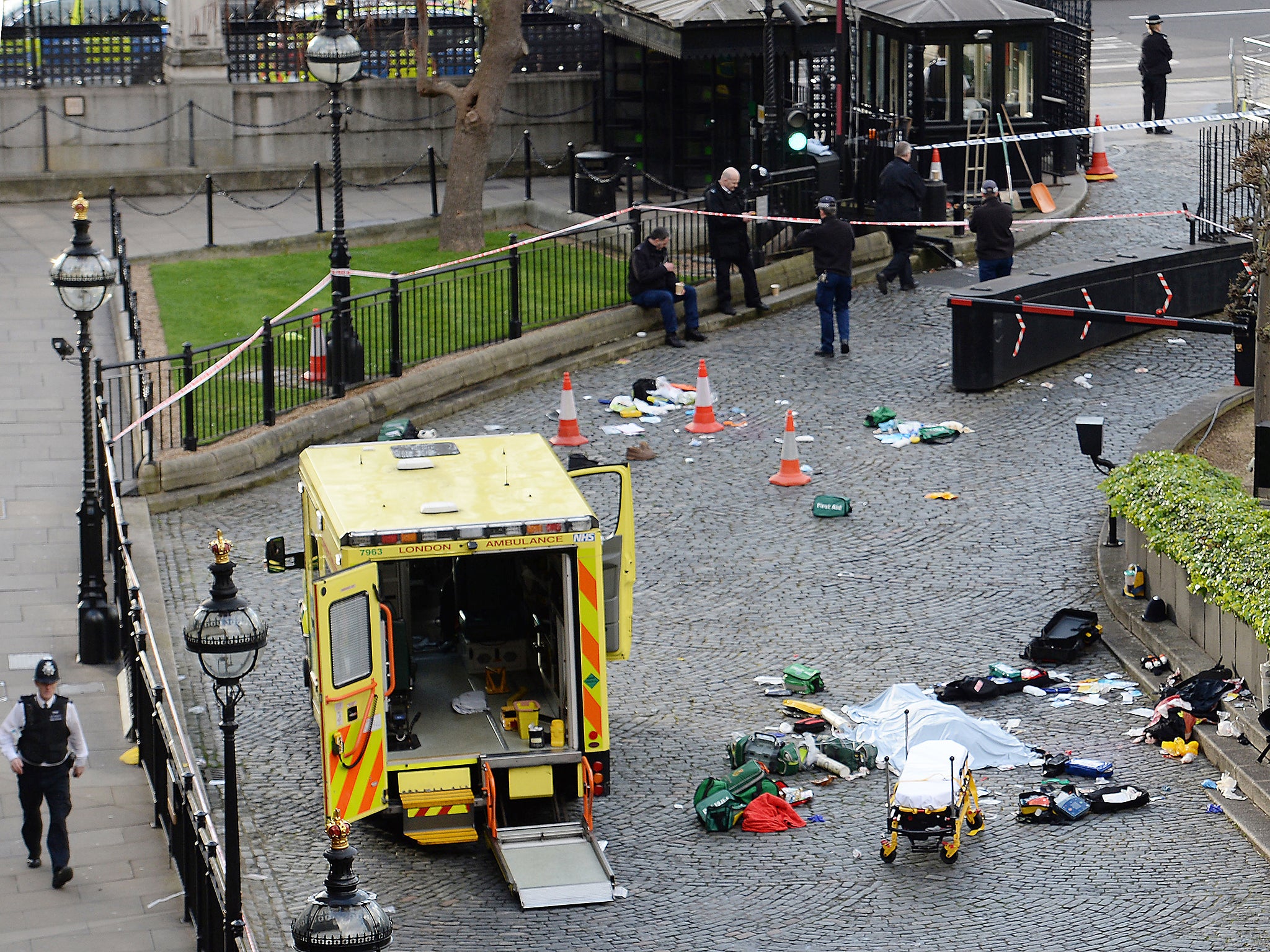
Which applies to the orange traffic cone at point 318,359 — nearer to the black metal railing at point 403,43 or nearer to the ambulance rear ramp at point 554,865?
the ambulance rear ramp at point 554,865

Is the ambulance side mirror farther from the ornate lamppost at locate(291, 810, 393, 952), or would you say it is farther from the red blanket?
the ornate lamppost at locate(291, 810, 393, 952)

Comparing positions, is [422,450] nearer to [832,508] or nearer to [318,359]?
[832,508]

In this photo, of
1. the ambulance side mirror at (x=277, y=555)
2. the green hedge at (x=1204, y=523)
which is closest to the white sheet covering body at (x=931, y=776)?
the green hedge at (x=1204, y=523)

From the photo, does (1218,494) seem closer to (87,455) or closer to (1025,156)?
(87,455)

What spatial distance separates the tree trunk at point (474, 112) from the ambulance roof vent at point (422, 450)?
13.0 meters

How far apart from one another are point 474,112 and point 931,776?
16.1m

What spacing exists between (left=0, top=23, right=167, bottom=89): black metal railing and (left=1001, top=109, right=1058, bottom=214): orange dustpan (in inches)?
507

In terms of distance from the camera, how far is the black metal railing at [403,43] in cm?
3105

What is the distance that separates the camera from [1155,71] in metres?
33.2

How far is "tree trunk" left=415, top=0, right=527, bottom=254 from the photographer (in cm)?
2608

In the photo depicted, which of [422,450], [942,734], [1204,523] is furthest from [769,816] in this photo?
[1204,523]

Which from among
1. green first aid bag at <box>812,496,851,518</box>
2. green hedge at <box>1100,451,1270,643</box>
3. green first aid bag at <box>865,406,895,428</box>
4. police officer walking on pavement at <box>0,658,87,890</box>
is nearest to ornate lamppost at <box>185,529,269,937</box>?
police officer walking on pavement at <box>0,658,87,890</box>

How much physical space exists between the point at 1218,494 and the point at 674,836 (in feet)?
17.9

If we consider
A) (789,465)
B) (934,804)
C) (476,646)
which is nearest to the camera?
(934,804)
